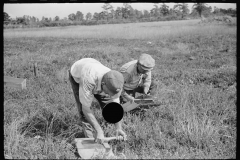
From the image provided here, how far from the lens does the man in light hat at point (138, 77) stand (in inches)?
169

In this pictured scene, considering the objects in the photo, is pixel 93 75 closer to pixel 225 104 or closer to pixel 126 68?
pixel 126 68

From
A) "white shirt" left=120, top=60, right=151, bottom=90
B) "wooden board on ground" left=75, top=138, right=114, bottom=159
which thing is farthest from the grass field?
"white shirt" left=120, top=60, right=151, bottom=90

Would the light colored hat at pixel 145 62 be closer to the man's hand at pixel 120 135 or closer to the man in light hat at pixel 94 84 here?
the man in light hat at pixel 94 84

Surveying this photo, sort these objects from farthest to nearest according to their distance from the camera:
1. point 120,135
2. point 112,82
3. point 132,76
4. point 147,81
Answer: point 147,81 → point 132,76 → point 120,135 → point 112,82

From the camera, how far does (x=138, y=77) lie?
15.6ft

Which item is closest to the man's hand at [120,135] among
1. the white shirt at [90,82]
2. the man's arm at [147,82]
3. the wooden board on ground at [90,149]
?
the wooden board on ground at [90,149]

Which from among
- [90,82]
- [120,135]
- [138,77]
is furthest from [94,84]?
[138,77]

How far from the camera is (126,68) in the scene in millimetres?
4629

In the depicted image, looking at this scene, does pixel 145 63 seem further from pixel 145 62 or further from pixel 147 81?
pixel 147 81

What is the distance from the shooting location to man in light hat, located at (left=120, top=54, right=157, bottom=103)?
4289 mm

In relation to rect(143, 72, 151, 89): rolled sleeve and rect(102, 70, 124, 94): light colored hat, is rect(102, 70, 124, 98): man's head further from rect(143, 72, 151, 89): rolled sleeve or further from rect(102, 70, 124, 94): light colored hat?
rect(143, 72, 151, 89): rolled sleeve

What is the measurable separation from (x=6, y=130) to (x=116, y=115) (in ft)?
5.36

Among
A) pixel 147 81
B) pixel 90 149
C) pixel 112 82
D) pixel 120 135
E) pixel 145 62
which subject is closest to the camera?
pixel 112 82

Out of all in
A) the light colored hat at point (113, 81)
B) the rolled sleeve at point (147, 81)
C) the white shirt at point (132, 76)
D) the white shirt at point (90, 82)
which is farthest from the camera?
the rolled sleeve at point (147, 81)
